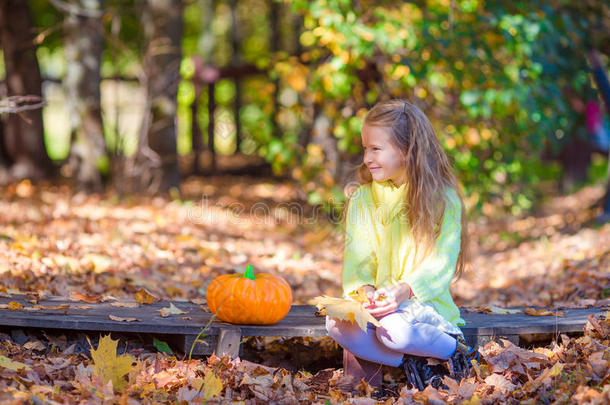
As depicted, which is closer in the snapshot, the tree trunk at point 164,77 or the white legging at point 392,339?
the white legging at point 392,339

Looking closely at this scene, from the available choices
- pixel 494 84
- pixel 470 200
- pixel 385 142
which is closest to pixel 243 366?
pixel 385 142

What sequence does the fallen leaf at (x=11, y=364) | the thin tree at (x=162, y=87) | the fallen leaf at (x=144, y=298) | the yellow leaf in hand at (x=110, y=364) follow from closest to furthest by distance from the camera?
the fallen leaf at (x=11, y=364), the yellow leaf in hand at (x=110, y=364), the fallen leaf at (x=144, y=298), the thin tree at (x=162, y=87)

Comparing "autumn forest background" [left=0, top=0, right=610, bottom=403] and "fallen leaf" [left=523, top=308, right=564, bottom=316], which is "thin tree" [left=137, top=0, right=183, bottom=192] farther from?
"fallen leaf" [left=523, top=308, right=564, bottom=316]

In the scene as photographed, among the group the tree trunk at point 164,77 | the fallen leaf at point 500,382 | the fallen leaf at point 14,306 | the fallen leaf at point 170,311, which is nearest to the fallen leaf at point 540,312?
the fallen leaf at point 500,382

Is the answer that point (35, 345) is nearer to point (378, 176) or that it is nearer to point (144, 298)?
point (144, 298)

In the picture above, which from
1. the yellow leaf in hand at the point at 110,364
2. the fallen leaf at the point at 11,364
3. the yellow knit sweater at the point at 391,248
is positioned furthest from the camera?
the yellow knit sweater at the point at 391,248

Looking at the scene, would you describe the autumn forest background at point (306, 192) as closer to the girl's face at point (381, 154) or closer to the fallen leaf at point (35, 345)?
the fallen leaf at point (35, 345)

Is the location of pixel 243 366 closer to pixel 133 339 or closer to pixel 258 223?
pixel 133 339

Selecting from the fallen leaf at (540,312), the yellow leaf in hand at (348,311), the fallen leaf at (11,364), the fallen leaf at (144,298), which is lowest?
the fallen leaf at (540,312)

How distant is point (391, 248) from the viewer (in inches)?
122

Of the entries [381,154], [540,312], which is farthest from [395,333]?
[540,312]

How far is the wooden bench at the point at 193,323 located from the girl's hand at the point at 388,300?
0.37m

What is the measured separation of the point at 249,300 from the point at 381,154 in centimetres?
97

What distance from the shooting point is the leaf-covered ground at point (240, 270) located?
2766 millimetres
